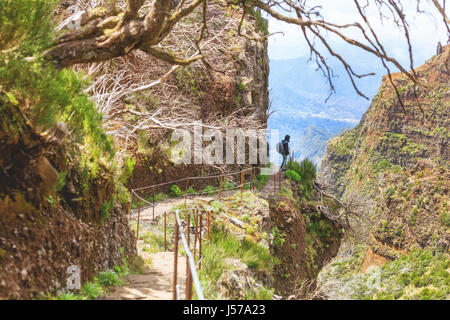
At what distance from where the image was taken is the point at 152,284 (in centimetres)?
624

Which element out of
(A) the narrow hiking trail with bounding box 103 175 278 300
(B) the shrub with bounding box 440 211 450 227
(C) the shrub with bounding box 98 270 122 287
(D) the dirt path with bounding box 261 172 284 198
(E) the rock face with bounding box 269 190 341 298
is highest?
(D) the dirt path with bounding box 261 172 284 198

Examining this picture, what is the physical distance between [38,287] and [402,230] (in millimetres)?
76307

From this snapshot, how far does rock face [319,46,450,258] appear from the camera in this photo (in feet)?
230

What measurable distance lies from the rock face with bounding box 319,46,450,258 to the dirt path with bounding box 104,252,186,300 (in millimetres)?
34347

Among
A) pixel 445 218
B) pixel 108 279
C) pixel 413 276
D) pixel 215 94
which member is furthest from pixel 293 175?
pixel 445 218

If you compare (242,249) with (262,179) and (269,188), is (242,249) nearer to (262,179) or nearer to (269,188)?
(269,188)

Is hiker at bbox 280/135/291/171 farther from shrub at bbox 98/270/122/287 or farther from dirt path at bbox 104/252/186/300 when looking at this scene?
shrub at bbox 98/270/122/287

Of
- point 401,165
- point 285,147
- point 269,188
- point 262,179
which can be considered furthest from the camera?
point 401,165

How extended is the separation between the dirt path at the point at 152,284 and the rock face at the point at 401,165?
34347 mm

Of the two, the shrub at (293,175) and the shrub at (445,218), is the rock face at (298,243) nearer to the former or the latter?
the shrub at (293,175)

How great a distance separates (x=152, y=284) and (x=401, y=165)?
123456 mm

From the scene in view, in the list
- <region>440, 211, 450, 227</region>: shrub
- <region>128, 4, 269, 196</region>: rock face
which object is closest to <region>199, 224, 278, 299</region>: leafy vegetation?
<region>128, 4, 269, 196</region>: rock face

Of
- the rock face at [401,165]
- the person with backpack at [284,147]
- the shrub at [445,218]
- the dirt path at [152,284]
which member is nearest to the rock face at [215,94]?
the person with backpack at [284,147]
